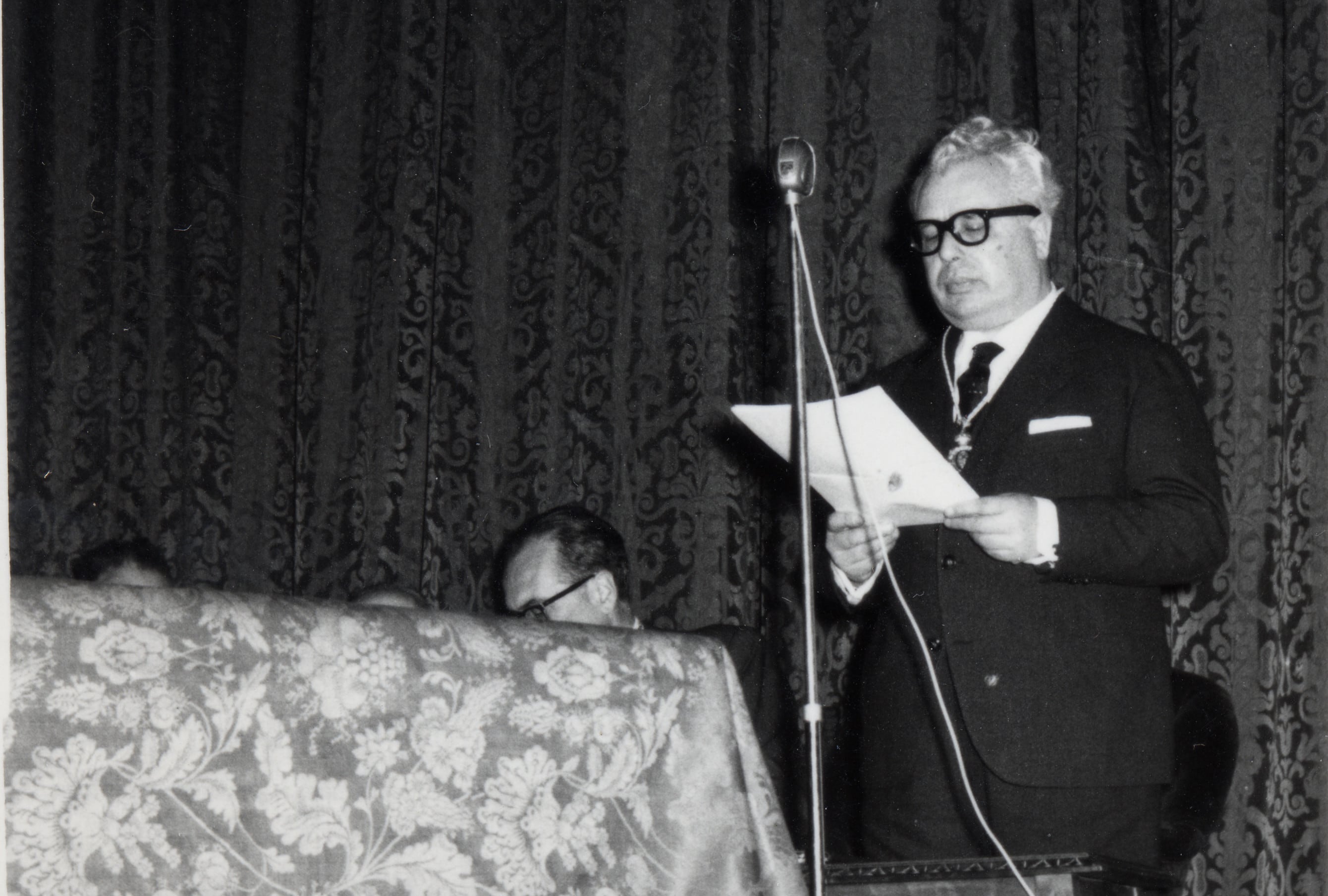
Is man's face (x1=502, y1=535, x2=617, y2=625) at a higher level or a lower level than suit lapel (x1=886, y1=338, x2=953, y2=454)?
lower

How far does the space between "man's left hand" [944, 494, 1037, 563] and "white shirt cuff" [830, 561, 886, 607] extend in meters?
0.29

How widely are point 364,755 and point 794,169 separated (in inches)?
29.6

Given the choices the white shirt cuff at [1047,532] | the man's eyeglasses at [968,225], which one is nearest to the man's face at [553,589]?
the man's eyeglasses at [968,225]

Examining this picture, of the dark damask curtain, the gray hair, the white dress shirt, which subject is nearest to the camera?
the white dress shirt

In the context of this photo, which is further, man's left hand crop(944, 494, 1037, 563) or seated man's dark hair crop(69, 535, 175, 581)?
seated man's dark hair crop(69, 535, 175, 581)


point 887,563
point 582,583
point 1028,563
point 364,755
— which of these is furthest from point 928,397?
point 364,755

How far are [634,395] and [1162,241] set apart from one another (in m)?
1.27

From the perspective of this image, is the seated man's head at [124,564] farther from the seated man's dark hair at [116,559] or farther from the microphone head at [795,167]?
the microphone head at [795,167]

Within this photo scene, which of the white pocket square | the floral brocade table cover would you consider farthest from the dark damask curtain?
the floral brocade table cover

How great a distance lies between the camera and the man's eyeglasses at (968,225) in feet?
7.00

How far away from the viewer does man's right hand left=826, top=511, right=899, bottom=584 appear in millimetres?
1879

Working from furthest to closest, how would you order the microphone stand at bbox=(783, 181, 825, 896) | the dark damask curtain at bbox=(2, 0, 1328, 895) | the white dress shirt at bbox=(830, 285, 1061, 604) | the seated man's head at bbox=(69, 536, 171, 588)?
1. the seated man's head at bbox=(69, 536, 171, 588)
2. the dark damask curtain at bbox=(2, 0, 1328, 895)
3. the white dress shirt at bbox=(830, 285, 1061, 604)
4. the microphone stand at bbox=(783, 181, 825, 896)

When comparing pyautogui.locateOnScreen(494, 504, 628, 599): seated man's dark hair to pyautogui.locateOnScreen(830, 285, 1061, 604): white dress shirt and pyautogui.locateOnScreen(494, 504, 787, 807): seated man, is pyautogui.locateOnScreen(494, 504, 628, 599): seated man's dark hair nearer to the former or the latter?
pyautogui.locateOnScreen(494, 504, 787, 807): seated man

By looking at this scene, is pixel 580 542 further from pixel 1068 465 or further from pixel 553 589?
pixel 1068 465
